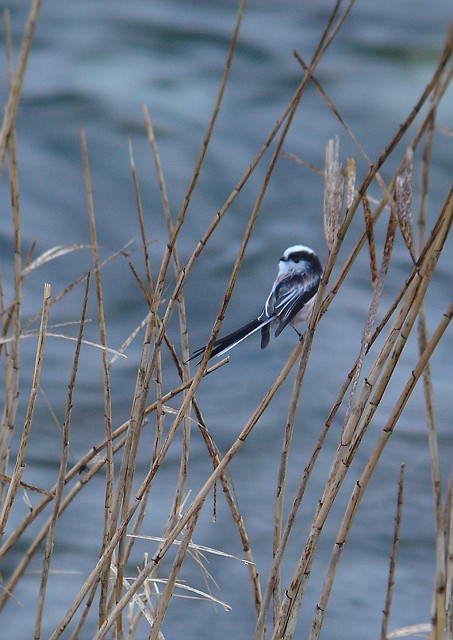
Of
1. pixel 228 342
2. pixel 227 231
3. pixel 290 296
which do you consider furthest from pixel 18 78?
pixel 227 231

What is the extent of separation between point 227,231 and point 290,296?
3.64 metres

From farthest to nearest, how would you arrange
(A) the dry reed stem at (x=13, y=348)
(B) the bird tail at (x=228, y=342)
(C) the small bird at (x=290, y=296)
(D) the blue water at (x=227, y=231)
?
(D) the blue water at (x=227, y=231)
(C) the small bird at (x=290, y=296)
(B) the bird tail at (x=228, y=342)
(A) the dry reed stem at (x=13, y=348)

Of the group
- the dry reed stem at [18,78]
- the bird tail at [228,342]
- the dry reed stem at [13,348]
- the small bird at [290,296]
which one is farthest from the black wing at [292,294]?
the dry reed stem at [18,78]

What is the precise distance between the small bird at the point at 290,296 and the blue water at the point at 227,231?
126 cm

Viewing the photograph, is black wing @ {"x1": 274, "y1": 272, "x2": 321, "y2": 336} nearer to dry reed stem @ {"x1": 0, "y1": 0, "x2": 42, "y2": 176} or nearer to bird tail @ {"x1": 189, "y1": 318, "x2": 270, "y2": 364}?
bird tail @ {"x1": 189, "y1": 318, "x2": 270, "y2": 364}

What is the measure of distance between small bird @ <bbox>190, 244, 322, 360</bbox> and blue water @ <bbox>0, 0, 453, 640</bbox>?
4.13 ft

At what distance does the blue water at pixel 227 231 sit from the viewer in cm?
404

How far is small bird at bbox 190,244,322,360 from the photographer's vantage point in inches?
89.5

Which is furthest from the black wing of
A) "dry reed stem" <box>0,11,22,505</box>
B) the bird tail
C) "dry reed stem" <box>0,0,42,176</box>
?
"dry reed stem" <box>0,0,42,176</box>

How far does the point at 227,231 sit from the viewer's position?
6070mm

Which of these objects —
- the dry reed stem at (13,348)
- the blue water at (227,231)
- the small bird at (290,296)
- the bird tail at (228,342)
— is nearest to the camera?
the dry reed stem at (13,348)

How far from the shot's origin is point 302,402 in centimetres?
511

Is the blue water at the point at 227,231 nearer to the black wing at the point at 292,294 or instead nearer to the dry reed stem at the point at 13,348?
the black wing at the point at 292,294

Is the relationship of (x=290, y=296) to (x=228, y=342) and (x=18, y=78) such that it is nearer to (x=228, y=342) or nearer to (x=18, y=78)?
(x=228, y=342)
